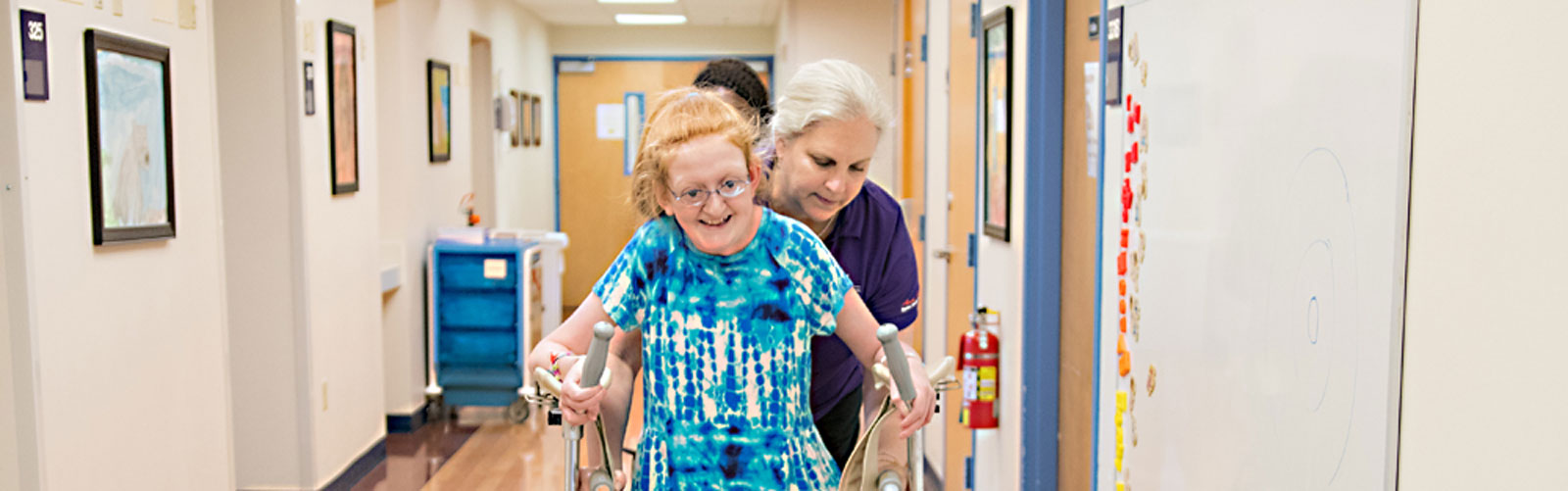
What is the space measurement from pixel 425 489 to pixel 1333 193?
4.04 m

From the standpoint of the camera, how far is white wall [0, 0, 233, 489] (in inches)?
112

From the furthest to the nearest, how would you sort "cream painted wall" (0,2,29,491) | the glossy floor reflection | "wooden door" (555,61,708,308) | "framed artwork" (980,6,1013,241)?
"wooden door" (555,61,708,308), the glossy floor reflection, "framed artwork" (980,6,1013,241), "cream painted wall" (0,2,29,491)

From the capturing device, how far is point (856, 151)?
1739 mm

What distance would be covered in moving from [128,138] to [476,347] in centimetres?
285

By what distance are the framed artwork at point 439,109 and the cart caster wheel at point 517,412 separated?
4.14 feet

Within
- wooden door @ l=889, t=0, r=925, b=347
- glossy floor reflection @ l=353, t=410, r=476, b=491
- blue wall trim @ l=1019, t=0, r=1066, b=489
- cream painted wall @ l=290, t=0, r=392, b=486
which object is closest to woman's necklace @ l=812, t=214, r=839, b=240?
blue wall trim @ l=1019, t=0, r=1066, b=489

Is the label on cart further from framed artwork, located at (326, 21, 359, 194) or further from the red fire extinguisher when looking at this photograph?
the red fire extinguisher

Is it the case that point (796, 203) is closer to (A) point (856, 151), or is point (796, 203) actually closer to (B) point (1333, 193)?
(A) point (856, 151)

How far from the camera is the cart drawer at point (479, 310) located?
19.5ft

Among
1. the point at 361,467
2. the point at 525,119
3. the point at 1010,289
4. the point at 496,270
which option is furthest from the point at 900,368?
the point at 525,119

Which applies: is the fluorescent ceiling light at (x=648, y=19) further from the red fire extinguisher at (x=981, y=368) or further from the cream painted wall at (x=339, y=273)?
the red fire extinguisher at (x=981, y=368)

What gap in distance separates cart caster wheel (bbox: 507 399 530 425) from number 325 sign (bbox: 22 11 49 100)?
11.0 feet

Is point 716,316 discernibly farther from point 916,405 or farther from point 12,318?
point 12,318

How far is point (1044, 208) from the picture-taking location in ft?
10.2
